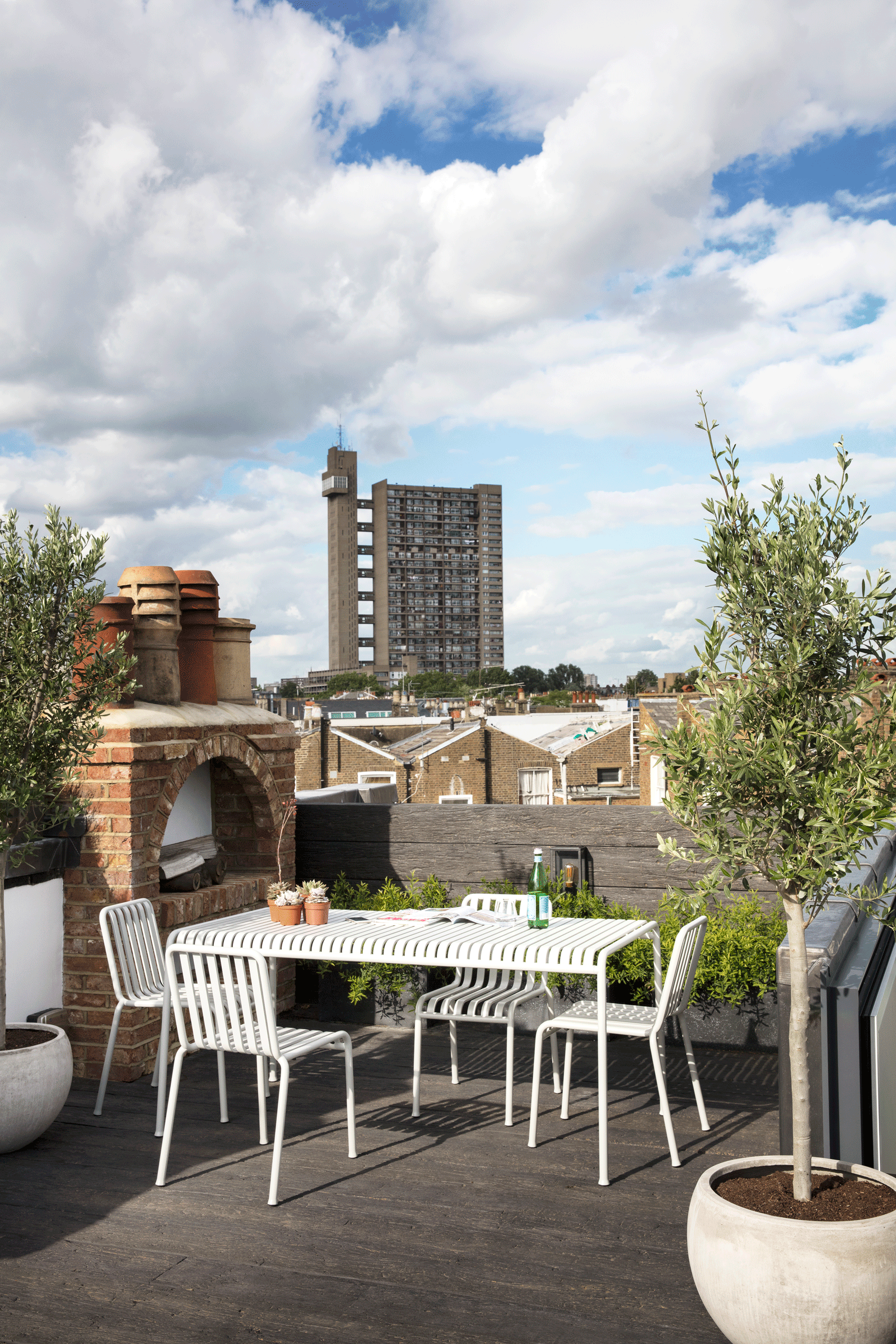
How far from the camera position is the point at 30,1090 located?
11.5 feet

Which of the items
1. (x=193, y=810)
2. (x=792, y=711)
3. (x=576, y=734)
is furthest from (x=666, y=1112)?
(x=576, y=734)

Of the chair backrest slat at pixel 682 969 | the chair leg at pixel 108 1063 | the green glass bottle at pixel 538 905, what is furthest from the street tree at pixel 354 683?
the chair backrest slat at pixel 682 969

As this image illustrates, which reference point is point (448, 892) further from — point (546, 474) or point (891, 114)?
point (546, 474)

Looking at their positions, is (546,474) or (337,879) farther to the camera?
(546,474)

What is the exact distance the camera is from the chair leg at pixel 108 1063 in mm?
3961

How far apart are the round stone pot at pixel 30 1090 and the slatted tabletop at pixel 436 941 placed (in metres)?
0.62

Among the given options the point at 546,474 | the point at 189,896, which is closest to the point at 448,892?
the point at 189,896

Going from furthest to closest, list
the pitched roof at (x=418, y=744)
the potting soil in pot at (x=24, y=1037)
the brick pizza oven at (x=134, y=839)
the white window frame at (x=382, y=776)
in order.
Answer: the pitched roof at (x=418, y=744) < the white window frame at (x=382, y=776) < the brick pizza oven at (x=134, y=839) < the potting soil in pot at (x=24, y=1037)

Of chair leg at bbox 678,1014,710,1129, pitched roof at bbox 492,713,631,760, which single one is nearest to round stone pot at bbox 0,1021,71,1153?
chair leg at bbox 678,1014,710,1129

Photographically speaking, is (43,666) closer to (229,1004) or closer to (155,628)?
(155,628)

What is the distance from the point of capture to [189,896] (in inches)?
188

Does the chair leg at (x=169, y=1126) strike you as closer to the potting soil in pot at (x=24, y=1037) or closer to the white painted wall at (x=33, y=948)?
the potting soil in pot at (x=24, y=1037)

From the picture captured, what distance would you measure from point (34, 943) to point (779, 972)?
3.26m

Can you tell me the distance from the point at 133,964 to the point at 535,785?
86.8ft
